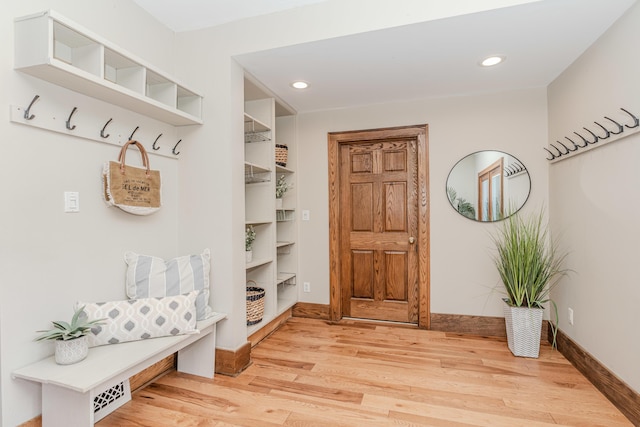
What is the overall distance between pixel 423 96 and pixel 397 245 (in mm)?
1483

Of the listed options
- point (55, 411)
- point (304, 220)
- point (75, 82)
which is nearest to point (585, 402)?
point (304, 220)

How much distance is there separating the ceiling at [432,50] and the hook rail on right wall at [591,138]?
561 millimetres

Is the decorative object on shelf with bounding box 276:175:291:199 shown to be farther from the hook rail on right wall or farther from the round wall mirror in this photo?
the hook rail on right wall

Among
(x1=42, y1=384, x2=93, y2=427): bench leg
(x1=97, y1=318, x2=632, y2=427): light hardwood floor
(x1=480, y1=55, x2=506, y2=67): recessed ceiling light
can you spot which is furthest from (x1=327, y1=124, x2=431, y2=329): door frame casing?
(x1=42, y1=384, x2=93, y2=427): bench leg

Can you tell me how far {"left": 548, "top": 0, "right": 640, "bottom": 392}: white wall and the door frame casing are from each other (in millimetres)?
1070

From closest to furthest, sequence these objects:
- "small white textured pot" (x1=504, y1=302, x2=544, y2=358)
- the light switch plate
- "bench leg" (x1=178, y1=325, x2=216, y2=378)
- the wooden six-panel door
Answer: the light switch plate → "bench leg" (x1=178, y1=325, x2=216, y2=378) → "small white textured pot" (x1=504, y1=302, x2=544, y2=358) → the wooden six-panel door

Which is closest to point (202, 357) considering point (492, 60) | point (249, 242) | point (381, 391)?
point (249, 242)

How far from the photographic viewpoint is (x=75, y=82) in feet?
5.27

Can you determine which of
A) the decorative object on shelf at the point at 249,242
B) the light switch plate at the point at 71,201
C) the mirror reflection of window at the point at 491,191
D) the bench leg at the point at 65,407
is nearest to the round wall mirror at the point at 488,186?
the mirror reflection of window at the point at 491,191

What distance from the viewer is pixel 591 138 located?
222 cm

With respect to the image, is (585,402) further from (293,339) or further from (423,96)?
(423,96)

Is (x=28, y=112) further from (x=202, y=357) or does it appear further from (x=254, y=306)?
(x=254, y=306)

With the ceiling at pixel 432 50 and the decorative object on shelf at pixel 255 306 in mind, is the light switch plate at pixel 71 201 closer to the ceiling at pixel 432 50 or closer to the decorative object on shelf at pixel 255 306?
the ceiling at pixel 432 50

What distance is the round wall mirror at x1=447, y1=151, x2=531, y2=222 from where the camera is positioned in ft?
9.64
